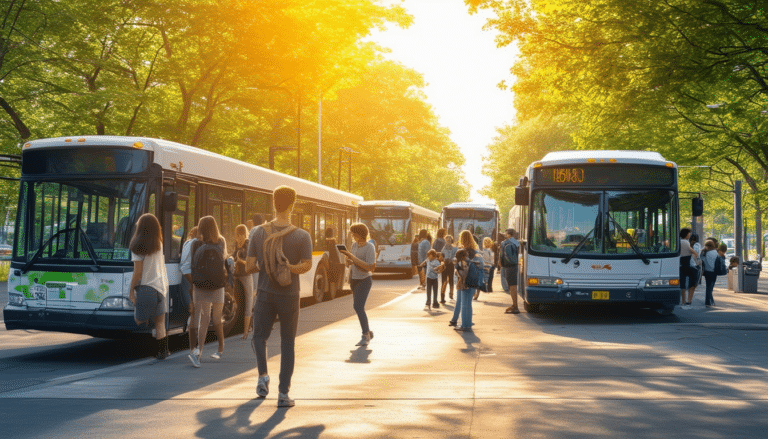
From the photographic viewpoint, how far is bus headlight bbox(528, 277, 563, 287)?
1611cm

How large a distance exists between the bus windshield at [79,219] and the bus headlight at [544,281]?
24.9 feet

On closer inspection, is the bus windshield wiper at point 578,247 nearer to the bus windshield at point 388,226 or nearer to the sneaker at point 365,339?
the sneaker at point 365,339

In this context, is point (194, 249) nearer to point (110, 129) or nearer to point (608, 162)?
point (608, 162)

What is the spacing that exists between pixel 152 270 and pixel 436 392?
3.72 meters

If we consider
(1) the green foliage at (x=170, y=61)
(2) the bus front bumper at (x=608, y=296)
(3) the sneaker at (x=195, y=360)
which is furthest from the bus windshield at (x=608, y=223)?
(1) the green foliage at (x=170, y=61)

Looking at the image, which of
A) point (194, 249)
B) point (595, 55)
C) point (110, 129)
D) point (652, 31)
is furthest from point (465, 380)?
point (110, 129)

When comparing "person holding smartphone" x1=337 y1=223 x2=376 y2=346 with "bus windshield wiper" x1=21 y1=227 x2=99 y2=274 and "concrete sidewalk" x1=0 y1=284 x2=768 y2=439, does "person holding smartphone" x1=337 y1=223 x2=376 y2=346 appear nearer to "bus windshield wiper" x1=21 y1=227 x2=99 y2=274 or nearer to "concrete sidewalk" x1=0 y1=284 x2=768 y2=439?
"concrete sidewalk" x1=0 y1=284 x2=768 y2=439

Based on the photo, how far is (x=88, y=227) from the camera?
11352mm

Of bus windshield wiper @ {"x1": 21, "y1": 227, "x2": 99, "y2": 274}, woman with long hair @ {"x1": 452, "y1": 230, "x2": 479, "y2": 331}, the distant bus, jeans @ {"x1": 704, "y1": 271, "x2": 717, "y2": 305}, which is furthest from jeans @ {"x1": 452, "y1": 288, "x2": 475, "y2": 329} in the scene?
the distant bus

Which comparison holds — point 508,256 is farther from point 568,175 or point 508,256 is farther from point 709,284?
point 709,284

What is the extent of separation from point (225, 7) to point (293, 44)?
85.6 inches

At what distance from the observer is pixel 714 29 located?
633 inches

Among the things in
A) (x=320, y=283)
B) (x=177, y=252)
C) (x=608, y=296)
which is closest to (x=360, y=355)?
(x=177, y=252)

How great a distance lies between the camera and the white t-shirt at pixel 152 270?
1022 cm
